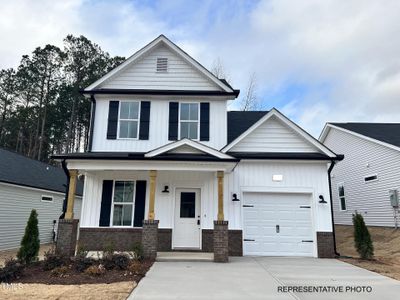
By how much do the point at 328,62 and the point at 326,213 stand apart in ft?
35.0

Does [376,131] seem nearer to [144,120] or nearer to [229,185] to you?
[229,185]

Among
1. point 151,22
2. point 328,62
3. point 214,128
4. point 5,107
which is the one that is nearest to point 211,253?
point 214,128

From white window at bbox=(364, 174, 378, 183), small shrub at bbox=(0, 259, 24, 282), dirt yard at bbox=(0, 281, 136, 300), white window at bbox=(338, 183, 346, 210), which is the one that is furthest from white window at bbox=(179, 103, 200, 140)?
white window at bbox=(338, 183, 346, 210)

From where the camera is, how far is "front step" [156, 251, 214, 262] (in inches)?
364

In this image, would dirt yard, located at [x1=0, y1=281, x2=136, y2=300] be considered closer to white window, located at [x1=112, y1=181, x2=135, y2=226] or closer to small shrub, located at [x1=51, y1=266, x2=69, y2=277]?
small shrub, located at [x1=51, y1=266, x2=69, y2=277]

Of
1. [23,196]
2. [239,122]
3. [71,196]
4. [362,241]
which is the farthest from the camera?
[23,196]

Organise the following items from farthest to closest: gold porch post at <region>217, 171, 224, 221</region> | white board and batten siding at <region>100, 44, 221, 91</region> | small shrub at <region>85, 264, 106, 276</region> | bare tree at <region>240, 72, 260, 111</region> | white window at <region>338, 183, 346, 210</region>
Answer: bare tree at <region>240, 72, 260, 111</region> → white window at <region>338, 183, 346, 210</region> → white board and batten siding at <region>100, 44, 221, 91</region> → gold porch post at <region>217, 171, 224, 221</region> → small shrub at <region>85, 264, 106, 276</region>

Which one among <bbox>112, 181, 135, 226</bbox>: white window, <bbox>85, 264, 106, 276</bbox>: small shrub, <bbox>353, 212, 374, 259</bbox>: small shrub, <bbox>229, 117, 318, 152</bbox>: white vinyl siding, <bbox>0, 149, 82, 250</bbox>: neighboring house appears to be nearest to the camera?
<bbox>85, 264, 106, 276</bbox>: small shrub

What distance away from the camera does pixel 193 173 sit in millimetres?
11250

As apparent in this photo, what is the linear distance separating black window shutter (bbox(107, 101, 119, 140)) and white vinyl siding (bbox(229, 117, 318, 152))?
190 inches

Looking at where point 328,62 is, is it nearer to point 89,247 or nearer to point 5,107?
point 89,247

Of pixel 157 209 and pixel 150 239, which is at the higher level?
pixel 157 209

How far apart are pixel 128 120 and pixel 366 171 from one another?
521 inches

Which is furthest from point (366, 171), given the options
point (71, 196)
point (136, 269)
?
point (71, 196)
